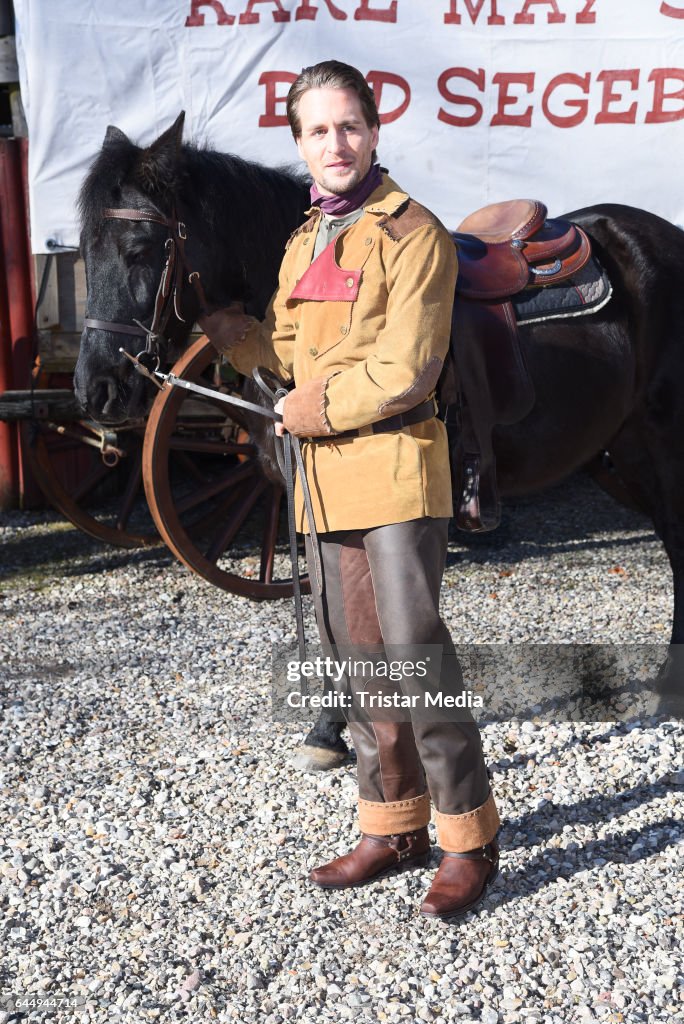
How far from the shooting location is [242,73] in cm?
446

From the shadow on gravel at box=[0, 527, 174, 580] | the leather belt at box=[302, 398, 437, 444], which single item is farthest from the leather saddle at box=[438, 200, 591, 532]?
the shadow on gravel at box=[0, 527, 174, 580]

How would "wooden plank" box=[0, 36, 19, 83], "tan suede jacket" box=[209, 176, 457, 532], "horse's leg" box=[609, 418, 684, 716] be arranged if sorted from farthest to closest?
"wooden plank" box=[0, 36, 19, 83], "horse's leg" box=[609, 418, 684, 716], "tan suede jacket" box=[209, 176, 457, 532]

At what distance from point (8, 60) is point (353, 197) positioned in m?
3.67

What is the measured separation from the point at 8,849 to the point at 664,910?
1.58 metres

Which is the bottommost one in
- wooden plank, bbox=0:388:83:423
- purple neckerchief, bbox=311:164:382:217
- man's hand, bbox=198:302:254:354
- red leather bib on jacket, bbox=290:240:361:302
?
wooden plank, bbox=0:388:83:423

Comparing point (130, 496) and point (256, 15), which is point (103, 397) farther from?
point (256, 15)

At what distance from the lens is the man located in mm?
1974

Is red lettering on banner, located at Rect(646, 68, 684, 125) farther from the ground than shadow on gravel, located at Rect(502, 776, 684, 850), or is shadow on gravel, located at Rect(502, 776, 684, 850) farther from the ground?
red lettering on banner, located at Rect(646, 68, 684, 125)

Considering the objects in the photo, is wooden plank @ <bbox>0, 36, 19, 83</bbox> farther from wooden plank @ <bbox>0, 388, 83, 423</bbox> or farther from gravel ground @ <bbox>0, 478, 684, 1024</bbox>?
gravel ground @ <bbox>0, 478, 684, 1024</bbox>

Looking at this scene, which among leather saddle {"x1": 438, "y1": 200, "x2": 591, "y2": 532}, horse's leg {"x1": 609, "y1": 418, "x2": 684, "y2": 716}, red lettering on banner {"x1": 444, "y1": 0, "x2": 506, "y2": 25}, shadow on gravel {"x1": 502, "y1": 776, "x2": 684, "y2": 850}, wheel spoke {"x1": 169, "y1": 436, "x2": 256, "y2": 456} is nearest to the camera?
shadow on gravel {"x1": 502, "y1": 776, "x2": 684, "y2": 850}

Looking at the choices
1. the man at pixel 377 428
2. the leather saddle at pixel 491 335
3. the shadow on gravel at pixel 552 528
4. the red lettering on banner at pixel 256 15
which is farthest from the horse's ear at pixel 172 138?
the shadow on gravel at pixel 552 528

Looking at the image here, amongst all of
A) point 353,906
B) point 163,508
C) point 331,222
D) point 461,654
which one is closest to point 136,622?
point 163,508

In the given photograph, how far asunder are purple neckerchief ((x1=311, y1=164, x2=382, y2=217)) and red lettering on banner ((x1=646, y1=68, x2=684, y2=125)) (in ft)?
9.65

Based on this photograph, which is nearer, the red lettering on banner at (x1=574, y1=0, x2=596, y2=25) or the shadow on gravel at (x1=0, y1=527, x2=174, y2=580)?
the red lettering on banner at (x1=574, y1=0, x2=596, y2=25)
